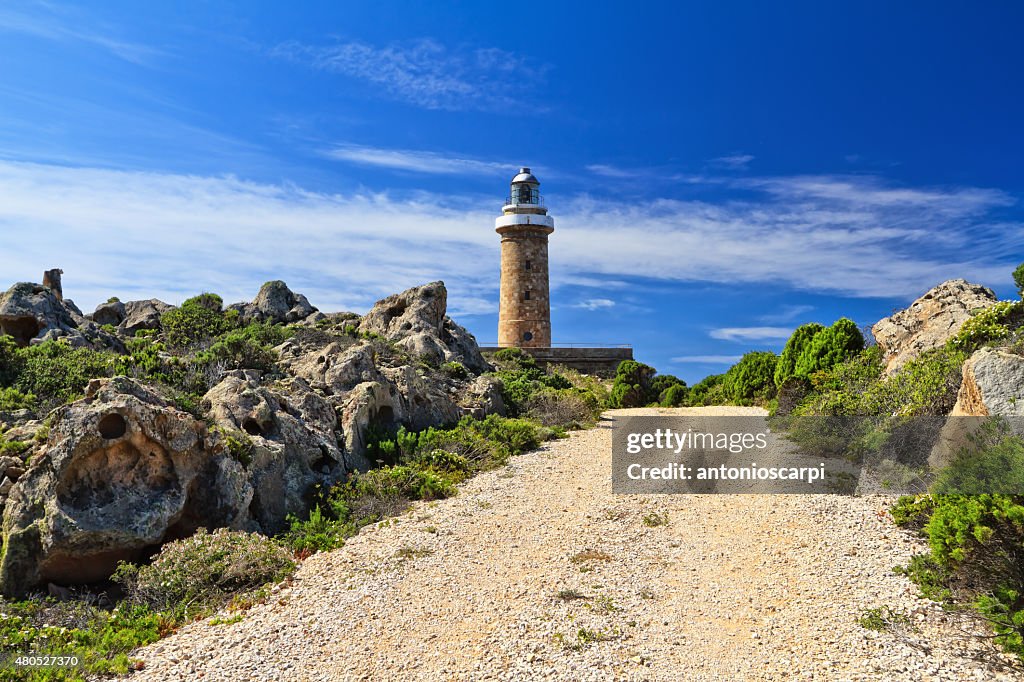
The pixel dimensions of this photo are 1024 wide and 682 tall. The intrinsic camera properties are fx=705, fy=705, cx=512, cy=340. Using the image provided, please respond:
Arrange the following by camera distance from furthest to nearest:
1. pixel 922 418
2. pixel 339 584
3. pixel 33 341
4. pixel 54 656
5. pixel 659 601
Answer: pixel 33 341
pixel 922 418
pixel 339 584
pixel 659 601
pixel 54 656

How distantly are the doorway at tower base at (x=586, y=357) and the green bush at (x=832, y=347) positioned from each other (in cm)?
2036

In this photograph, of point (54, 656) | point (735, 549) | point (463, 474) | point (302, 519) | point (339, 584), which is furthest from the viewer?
point (463, 474)

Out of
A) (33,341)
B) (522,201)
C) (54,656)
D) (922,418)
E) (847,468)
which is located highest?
(522,201)

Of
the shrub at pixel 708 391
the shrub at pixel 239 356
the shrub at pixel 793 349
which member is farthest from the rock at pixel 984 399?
the shrub at pixel 708 391

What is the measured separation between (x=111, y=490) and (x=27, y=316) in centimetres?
1303

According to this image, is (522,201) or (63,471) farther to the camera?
(522,201)

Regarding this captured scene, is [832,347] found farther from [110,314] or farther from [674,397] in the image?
[110,314]

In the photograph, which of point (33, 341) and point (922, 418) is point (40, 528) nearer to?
point (33, 341)

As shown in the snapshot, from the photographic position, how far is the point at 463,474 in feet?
46.6

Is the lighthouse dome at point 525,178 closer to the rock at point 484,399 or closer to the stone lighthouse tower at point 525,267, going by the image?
the stone lighthouse tower at point 525,267

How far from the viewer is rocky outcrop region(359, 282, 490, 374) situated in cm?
2533

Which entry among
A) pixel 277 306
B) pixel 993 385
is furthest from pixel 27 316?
pixel 993 385

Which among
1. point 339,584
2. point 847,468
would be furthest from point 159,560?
point 847,468

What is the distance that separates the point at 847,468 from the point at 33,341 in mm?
19080
